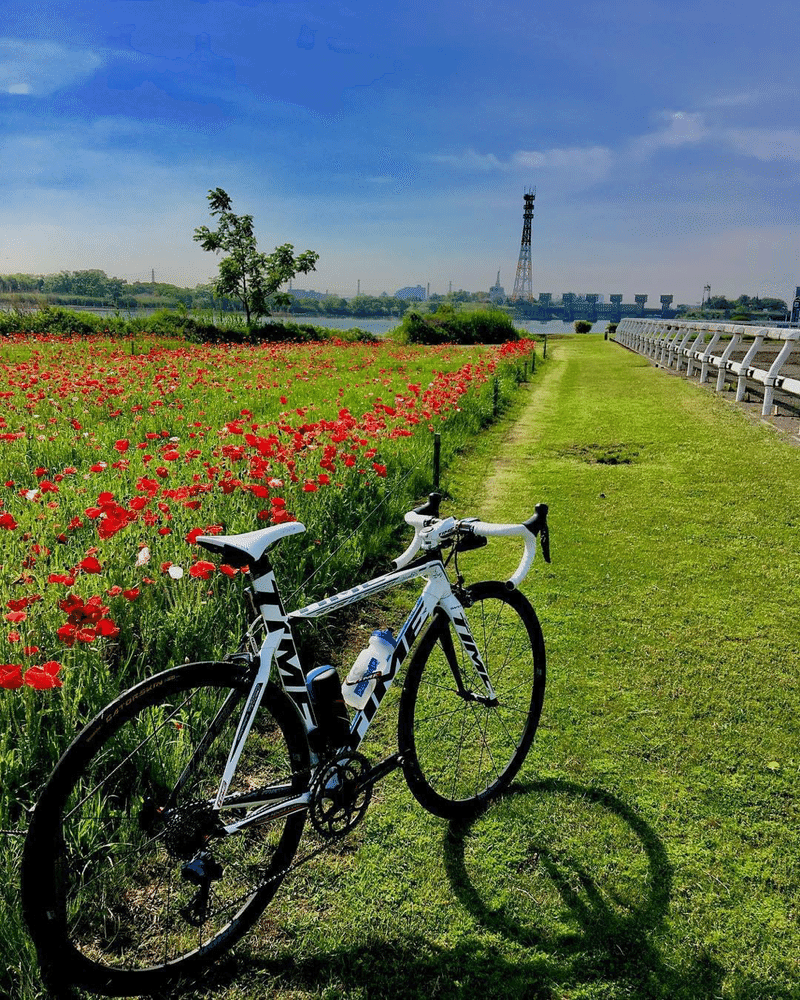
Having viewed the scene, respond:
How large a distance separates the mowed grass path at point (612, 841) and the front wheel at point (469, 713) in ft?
0.43

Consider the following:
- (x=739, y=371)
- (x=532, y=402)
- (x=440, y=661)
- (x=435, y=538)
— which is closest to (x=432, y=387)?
(x=532, y=402)

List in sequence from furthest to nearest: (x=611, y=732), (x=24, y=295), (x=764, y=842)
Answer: (x=24, y=295) → (x=611, y=732) → (x=764, y=842)

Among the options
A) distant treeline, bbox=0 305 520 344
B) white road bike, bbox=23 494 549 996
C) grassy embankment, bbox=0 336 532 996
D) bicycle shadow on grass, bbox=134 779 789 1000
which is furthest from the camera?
distant treeline, bbox=0 305 520 344

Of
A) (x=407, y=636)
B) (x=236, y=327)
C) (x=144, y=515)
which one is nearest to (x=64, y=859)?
(x=407, y=636)

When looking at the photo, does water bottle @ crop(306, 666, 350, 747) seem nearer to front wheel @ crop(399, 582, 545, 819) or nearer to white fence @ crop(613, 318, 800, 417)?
front wheel @ crop(399, 582, 545, 819)

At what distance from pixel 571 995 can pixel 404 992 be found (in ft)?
1.74

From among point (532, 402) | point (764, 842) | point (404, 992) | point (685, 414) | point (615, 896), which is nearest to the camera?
point (404, 992)

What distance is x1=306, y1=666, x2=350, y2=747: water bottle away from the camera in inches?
87.4

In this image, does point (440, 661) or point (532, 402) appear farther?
point (532, 402)

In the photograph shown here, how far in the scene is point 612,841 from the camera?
2.74 metres

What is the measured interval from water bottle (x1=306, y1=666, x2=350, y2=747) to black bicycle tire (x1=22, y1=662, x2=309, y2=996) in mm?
78

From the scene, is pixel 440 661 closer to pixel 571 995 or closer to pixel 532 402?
pixel 571 995

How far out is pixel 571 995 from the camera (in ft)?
7.00

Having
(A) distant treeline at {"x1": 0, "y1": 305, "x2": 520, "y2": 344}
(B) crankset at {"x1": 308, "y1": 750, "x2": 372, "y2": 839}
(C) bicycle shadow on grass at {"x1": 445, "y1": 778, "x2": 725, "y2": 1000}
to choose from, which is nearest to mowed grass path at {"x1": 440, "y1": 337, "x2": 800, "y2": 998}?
(C) bicycle shadow on grass at {"x1": 445, "y1": 778, "x2": 725, "y2": 1000}
